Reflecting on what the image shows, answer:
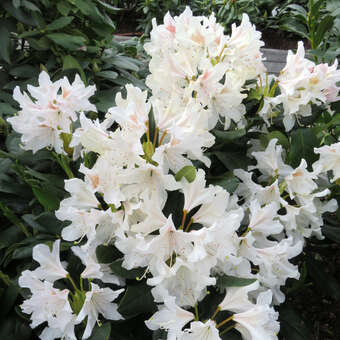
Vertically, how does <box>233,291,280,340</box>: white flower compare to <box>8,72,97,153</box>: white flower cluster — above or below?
below

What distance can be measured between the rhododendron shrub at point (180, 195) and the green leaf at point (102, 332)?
0.09 feet

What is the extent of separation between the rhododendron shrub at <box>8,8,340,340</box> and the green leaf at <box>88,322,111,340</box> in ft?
0.09

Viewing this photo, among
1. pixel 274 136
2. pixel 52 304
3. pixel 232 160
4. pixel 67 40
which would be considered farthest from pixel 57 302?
pixel 67 40

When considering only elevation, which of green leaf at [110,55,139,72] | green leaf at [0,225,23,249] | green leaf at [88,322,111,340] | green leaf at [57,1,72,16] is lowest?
green leaf at [0,225,23,249]

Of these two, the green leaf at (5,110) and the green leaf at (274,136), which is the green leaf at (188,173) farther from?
the green leaf at (5,110)

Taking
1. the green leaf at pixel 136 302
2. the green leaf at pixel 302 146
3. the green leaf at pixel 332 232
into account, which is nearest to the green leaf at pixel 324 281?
the green leaf at pixel 332 232

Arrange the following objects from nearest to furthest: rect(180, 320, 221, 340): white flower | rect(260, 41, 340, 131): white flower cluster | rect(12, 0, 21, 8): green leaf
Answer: rect(180, 320, 221, 340): white flower
rect(260, 41, 340, 131): white flower cluster
rect(12, 0, 21, 8): green leaf

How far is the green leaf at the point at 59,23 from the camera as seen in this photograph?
178cm

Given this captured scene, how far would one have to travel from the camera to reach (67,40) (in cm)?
179

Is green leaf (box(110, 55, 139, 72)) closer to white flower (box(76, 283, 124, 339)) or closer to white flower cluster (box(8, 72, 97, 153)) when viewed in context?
white flower cluster (box(8, 72, 97, 153))

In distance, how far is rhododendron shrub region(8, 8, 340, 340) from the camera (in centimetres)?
86

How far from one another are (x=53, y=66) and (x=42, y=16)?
22 cm

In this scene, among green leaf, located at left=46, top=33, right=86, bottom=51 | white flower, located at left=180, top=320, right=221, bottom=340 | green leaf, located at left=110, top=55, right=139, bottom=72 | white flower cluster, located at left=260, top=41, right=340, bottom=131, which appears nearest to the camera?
white flower, located at left=180, top=320, right=221, bottom=340

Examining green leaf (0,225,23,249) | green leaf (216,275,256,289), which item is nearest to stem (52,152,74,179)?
green leaf (0,225,23,249)
